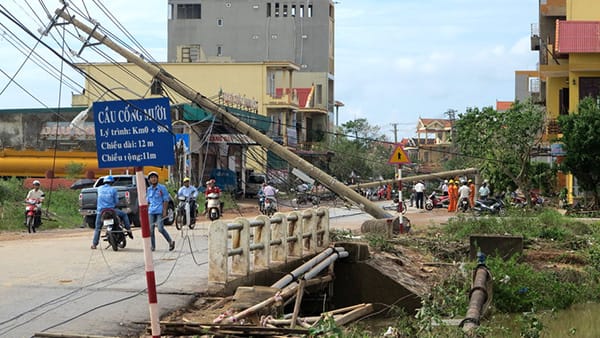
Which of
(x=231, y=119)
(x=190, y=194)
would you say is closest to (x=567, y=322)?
(x=231, y=119)

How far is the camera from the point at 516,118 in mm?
47719

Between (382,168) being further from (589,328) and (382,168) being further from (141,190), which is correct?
(141,190)

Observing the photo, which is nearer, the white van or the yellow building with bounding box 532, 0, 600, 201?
the yellow building with bounding box 532, 0, 600, 201

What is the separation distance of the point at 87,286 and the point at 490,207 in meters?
30.1

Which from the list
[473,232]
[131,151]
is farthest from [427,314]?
[473,232]

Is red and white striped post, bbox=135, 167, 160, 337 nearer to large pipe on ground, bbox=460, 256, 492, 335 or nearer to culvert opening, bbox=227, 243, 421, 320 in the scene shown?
large pipe on ground, bbox=460, 256, 492, 335

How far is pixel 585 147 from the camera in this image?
43750 mm

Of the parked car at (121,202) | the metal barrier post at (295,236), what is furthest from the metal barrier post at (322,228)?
the parked car at (121,202)

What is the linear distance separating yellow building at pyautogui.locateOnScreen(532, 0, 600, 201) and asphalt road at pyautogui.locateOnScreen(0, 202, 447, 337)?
31373mm

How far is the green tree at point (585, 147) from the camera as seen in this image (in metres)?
43.7

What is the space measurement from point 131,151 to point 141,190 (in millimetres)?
389

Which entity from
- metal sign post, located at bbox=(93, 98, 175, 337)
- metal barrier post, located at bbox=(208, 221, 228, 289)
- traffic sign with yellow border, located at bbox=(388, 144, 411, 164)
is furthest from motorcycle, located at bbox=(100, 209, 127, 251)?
metal sign post, located at bbox=(93, 98, 175, 337)

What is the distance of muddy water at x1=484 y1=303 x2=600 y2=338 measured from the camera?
16.1 m

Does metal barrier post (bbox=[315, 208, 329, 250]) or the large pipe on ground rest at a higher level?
metal barrier post (bbox=[315, 208, 329, 250])
